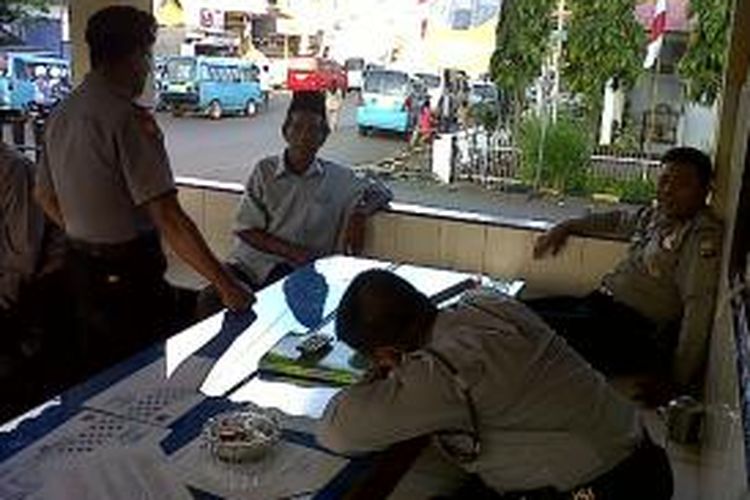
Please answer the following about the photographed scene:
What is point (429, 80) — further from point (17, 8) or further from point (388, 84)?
point (17, 8)

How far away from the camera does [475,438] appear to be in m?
1.48

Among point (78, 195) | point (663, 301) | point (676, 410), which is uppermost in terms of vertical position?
point (78, 195)

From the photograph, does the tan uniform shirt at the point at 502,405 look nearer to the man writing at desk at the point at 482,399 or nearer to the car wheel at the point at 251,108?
the man writing at desk at the point at 482,399

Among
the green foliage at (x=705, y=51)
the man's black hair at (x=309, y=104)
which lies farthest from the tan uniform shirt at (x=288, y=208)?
the green foliage at (x=705, y=51)

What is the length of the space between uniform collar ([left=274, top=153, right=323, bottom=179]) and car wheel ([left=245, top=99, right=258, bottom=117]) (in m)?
9.97

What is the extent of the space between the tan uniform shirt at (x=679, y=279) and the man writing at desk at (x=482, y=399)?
51.3 inches

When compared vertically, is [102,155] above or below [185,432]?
above

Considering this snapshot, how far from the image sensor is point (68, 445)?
4.76ft

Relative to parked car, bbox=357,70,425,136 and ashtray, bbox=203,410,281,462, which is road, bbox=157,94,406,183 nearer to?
parked car, bbox=357,70,425,136

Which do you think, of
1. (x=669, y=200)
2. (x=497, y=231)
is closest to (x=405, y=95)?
(x=497, y=231)

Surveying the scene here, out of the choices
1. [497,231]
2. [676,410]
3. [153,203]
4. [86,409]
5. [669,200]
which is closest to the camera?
[86,409]

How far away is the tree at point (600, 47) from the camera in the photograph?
229 inches

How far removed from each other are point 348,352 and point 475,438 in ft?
1.79

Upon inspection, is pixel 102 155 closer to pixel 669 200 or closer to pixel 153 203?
pixel 153 203
